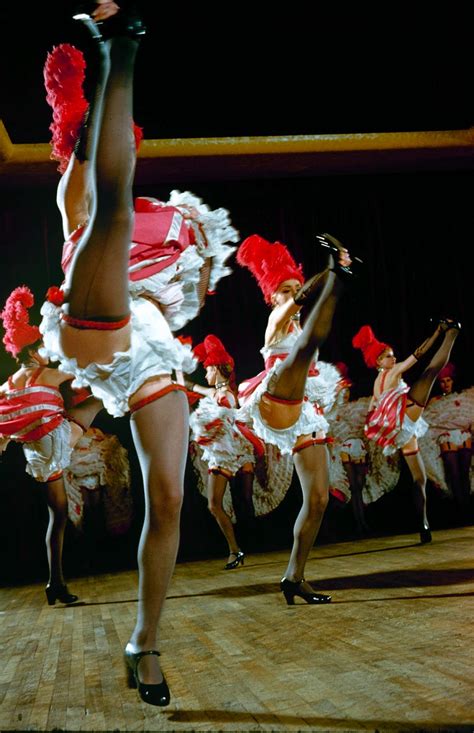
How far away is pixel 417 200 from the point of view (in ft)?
22.1

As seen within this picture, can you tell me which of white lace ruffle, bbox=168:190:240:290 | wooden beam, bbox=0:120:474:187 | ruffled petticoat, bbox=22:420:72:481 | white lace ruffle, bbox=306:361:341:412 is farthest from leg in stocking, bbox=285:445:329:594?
wooden beam, bbox=0:120:474:187

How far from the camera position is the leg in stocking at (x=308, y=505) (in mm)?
2590

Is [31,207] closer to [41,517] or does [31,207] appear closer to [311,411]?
[41,517]

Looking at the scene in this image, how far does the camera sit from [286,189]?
6500mm

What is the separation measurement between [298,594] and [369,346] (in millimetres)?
3206

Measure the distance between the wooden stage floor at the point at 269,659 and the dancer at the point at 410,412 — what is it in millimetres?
1262

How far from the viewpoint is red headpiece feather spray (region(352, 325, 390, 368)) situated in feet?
17.4

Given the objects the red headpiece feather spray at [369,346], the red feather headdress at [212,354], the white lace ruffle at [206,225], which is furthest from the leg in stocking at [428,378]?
the white lace ruffle at [206,225]

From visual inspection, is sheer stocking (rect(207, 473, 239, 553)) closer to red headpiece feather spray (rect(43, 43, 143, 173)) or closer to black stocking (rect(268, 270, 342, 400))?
black stocking (rect(268, 270, 342, 400))

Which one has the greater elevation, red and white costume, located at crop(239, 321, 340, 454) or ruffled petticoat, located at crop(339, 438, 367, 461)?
red and white costume, located at crop(239, 321, 340, 454)

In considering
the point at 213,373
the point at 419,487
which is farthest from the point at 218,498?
the point at 419,487

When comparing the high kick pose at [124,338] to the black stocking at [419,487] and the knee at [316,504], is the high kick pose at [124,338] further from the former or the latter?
the black stocking at [419,487]

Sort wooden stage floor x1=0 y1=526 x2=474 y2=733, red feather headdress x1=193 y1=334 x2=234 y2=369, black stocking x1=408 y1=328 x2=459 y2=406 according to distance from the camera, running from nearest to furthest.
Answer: wooden stage floor x1=0 y1=526 x2=474 y2=733
black stocking x1=408 y1=328 x2=459 y2=406
red feather headdress x1=193 y1=334 x2=234 y2=369

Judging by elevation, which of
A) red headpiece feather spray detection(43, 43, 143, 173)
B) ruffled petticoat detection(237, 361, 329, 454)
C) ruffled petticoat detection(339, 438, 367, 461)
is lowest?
ruffled petticoat detection(339, 438, 367, 461)
